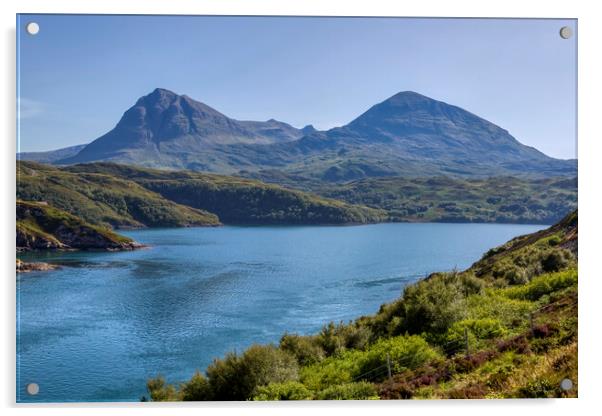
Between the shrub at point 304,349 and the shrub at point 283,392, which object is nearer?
the shrub at point 283,392

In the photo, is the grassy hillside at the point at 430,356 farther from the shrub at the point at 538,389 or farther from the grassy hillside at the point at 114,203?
the grassy hillside at the point at 114,203

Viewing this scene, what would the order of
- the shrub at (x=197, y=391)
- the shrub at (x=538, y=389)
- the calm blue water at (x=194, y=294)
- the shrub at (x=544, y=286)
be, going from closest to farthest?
the shrub at (x=538, y=389) → the shrub at (x=197, y=391) → the shrub at (x=544, y=286) → the calm blue water at (x=194, y=294)

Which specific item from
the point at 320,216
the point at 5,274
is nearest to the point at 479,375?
the point at 5,274

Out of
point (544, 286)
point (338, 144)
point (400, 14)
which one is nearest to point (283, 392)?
point (400, 14)

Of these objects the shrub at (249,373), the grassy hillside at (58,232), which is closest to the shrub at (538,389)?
the shrub at (249,373)

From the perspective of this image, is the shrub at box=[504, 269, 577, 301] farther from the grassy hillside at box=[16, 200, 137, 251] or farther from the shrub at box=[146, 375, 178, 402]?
the grassy hillside at box=[16, 200, 137, 251]
